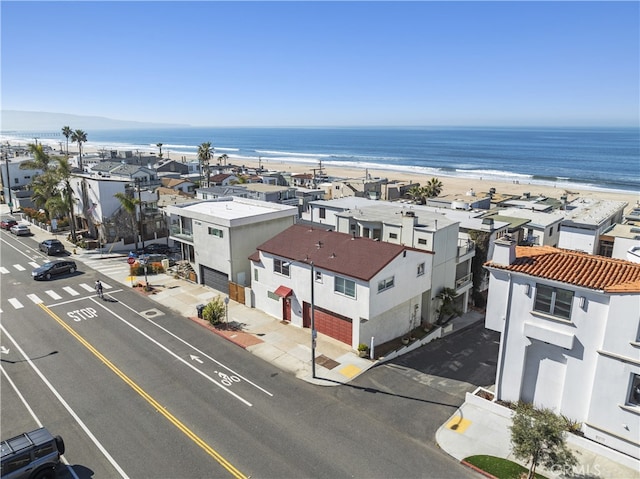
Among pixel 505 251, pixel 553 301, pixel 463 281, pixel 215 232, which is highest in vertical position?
pixel 505 251

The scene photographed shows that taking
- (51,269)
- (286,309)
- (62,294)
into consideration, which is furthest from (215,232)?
(51,269)

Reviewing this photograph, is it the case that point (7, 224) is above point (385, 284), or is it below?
below

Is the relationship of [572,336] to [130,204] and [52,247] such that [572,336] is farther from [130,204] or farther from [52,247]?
[52,247]

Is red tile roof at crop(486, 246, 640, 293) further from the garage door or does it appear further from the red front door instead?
the garage door

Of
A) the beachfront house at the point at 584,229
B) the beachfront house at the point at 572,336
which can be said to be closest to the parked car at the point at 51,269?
the beachfront house at the point at 572,336

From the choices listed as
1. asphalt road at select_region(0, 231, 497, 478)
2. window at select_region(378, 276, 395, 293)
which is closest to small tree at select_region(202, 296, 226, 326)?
asphalt road at select_region(0, 231, 497, 478)

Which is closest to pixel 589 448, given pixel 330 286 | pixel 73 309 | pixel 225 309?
pixel 330 286

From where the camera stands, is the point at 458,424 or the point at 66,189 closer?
the point at 458,424
